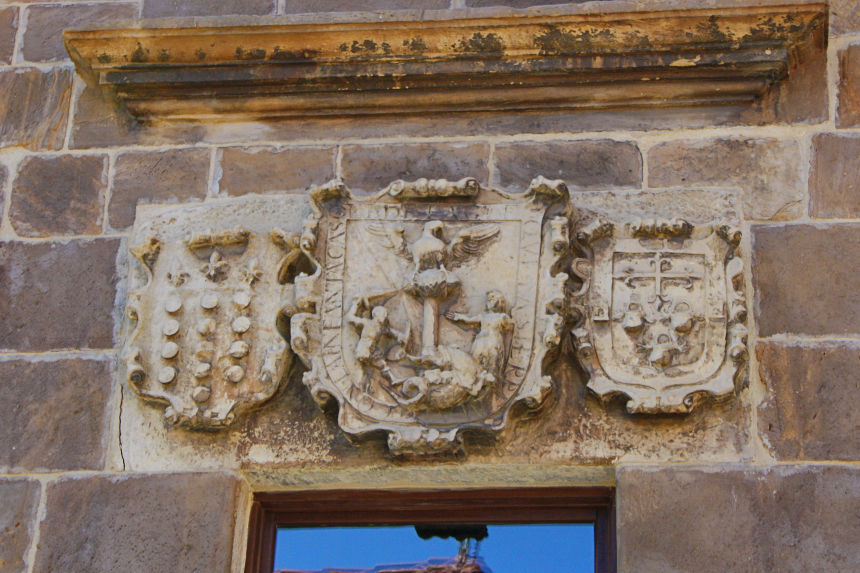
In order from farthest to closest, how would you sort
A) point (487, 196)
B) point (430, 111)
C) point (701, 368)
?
point (430, 111), point (487, 196), point (701, 368)

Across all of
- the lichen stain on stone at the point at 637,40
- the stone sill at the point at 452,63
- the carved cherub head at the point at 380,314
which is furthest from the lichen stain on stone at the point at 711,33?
the carved cherub head at the point at 380,314

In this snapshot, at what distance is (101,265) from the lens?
13.9 feet

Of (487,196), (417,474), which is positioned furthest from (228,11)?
(417,474)

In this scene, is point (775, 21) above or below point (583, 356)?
above

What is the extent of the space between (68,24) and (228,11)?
51 cm

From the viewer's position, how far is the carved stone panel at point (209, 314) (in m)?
3.92

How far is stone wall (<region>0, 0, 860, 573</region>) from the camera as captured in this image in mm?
3719

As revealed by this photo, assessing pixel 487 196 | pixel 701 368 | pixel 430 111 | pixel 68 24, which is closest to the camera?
pixel 701 368

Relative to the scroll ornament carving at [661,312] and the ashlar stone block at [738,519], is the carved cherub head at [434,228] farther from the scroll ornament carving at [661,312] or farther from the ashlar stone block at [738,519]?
the ashlar stone block at [738,519]

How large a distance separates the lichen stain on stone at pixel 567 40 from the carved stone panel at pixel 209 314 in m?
0.90

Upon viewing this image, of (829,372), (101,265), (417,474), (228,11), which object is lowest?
(417,474)

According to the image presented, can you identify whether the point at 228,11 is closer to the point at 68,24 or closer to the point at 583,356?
the point at 68,24

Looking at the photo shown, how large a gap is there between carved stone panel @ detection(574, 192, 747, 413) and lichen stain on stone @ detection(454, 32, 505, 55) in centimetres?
63

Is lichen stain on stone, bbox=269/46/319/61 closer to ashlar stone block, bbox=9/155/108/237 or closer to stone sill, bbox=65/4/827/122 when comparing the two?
stone sill, bbox=65/4/827/122
